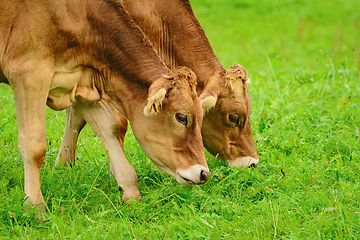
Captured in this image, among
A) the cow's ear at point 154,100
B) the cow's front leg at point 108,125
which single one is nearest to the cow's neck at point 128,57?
the cow's ear at point 154,100

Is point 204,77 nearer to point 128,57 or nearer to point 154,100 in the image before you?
point 128,57

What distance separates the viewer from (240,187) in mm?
5867

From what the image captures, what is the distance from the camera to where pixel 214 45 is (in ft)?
51.4

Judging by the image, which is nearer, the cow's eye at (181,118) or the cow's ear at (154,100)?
the cow's ear at (154,100)

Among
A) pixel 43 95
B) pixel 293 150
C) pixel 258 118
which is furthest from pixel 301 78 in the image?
pixel 43 95

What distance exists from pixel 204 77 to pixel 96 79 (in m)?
1.40

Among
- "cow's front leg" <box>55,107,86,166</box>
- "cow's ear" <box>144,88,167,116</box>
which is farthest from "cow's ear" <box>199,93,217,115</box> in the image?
"cow's front leg" <box>55,107,86,166</box>

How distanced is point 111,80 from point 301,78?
17.1ft

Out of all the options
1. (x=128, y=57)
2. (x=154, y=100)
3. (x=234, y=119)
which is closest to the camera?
(x=154, y=100)

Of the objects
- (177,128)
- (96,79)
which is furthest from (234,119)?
(96,79)

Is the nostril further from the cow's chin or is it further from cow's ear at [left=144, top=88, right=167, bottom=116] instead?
the cow's chin

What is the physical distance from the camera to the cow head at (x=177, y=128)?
5359mm

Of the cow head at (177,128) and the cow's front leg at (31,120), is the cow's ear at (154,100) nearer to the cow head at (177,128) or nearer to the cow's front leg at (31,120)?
the cow head at (177,128)

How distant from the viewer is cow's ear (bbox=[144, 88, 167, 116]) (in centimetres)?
512
